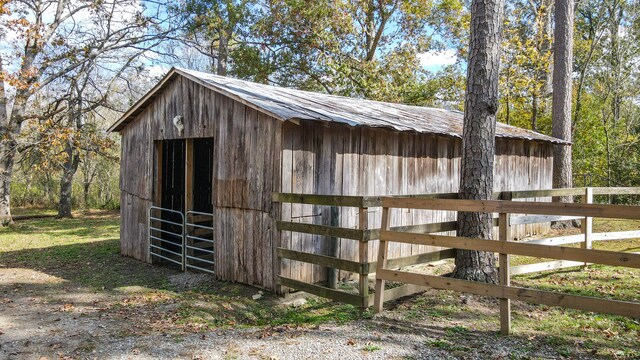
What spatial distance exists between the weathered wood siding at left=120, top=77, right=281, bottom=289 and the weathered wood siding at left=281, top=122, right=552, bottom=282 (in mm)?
298

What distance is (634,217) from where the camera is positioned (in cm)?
429

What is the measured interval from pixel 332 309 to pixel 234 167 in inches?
111

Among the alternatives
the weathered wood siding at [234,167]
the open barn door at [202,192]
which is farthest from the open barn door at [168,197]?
the open barn door at [202,192]

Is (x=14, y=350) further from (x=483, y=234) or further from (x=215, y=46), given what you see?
(x=215, y=46)

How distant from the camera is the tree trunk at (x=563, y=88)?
13641 millimetres

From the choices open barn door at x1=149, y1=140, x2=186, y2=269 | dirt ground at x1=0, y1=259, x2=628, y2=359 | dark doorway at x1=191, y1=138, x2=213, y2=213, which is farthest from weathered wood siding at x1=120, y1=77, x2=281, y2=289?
dirt ground at x1=0, y1=259, x2=628, y2=359

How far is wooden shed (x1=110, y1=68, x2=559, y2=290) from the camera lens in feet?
23.4

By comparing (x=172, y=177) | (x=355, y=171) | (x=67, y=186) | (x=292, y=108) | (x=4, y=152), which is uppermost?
(x=292, y=108)

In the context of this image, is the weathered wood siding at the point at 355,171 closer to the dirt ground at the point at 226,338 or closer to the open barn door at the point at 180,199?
the dirt ground at the point at 226,338

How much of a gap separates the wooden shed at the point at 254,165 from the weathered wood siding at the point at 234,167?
0.7 inches

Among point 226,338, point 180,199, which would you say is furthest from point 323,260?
point 180,199

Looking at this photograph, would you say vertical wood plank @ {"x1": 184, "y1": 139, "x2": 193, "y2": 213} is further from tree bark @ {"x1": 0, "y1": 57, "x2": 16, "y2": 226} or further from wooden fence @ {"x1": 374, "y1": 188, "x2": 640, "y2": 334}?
tree bark @ {"x1": 0, "y1": 57, "x2": 16, "y2": 226}

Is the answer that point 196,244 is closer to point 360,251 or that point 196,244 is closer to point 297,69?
point 360,251

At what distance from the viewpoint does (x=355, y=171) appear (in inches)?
314
